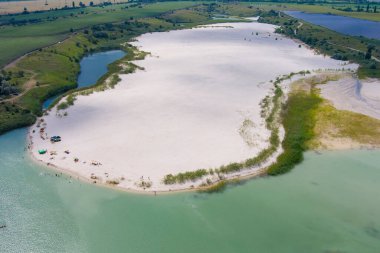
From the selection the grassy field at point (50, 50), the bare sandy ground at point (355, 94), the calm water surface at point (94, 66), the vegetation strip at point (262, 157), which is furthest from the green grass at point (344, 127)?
the calm water surface at point (94, 66)

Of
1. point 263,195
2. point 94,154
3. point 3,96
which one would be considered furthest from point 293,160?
point 3,96

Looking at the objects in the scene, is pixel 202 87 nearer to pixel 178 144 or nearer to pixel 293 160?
pixel 178 144

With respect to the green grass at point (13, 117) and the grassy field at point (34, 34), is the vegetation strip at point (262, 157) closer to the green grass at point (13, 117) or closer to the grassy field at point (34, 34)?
the green grass at point (13, 117)

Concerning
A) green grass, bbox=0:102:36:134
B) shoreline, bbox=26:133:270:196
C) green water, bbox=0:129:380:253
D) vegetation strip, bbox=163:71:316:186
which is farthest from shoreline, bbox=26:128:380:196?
green grass, bbox=0:102:36:134

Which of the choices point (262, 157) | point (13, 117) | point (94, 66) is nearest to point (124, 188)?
point (262, 157)

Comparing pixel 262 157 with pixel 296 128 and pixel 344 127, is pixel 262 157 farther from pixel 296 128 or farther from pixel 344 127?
pixel 344 127

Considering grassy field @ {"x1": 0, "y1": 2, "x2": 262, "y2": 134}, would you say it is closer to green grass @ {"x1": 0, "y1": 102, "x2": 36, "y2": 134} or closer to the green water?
green grass @ {"x1": 0, "y1": 102, "x2": 36, "y2": 134}
